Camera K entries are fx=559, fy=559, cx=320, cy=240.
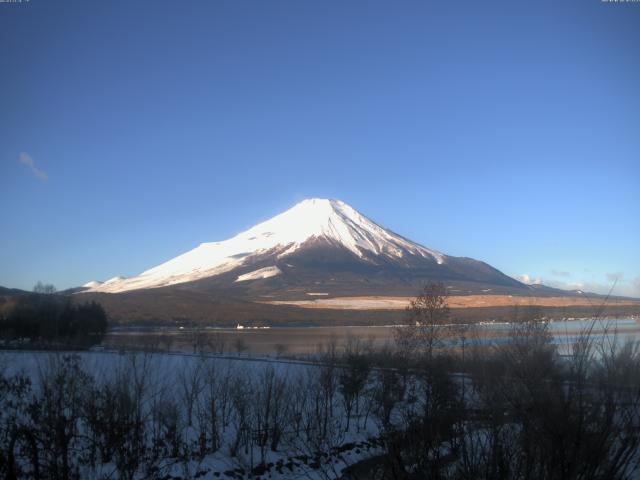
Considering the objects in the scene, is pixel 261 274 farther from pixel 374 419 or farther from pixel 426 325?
pixel 374 419

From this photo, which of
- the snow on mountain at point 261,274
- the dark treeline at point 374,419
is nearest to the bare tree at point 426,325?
the dark treeline at point 374,419

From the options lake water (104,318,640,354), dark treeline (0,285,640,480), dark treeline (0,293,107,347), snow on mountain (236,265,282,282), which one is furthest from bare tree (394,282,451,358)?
snow on mountain (236,265,282,282)

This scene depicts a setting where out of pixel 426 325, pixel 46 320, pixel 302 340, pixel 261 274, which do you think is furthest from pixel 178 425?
pixel 261 274

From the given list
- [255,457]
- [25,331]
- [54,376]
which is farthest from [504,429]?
[25,331]

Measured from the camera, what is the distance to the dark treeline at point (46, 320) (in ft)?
129

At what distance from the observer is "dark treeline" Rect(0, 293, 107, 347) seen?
39.3 meters

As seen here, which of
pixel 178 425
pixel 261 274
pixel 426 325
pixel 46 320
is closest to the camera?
pixel 178 425

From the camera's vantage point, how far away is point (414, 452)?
14.8 feet

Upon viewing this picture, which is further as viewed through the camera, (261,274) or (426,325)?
(261,274)

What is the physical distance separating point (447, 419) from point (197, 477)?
32.5 ft

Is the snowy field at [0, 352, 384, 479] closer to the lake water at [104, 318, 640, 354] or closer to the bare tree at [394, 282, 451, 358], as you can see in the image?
the lake water at [104, 318, 640, 354]

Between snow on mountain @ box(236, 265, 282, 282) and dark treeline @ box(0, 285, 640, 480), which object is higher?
snow on mountain @ box(236, 265, 282, 282)

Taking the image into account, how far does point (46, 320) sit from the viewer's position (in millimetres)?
39031

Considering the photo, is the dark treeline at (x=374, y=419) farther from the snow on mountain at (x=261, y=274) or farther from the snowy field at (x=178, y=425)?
the snow on mountain at (x=261, y=274)
